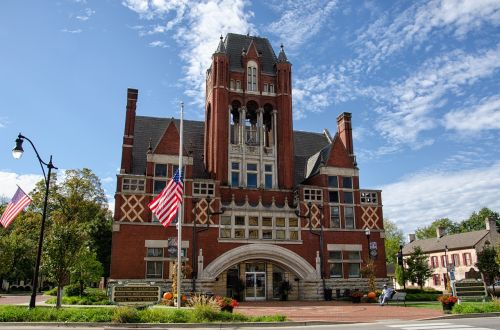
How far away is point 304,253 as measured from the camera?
39.3 metres

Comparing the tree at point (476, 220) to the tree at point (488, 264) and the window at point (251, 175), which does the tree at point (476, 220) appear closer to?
the tree at point (488, 264)

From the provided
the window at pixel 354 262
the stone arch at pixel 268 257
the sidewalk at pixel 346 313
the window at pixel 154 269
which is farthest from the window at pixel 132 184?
the window at pixel 354 262

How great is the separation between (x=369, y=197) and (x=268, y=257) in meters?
12.7

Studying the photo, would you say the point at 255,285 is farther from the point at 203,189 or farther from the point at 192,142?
the point at 192,142

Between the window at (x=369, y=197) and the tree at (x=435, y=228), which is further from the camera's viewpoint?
the tree at (x=435, y=228)

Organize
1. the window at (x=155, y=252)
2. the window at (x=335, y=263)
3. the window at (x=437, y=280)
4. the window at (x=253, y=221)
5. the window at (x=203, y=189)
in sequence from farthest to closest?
the window at (x=437, y=280) < the window at (x=335, y=263) < the window at (x=253, y=221) < the window at (x=203, y=189) < the window at (x=155, y=252)

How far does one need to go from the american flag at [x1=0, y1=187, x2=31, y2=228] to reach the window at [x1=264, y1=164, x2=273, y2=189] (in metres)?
23.5

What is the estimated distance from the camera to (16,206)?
75.9ft

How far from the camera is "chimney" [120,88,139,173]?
127 feet

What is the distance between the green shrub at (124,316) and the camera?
17.7 metres

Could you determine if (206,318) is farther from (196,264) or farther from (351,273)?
(351,273)

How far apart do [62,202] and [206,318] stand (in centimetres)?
4147

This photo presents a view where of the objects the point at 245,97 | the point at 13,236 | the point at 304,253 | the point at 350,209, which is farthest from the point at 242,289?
the point at 13,236

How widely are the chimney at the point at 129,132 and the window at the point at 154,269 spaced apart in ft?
27.9
